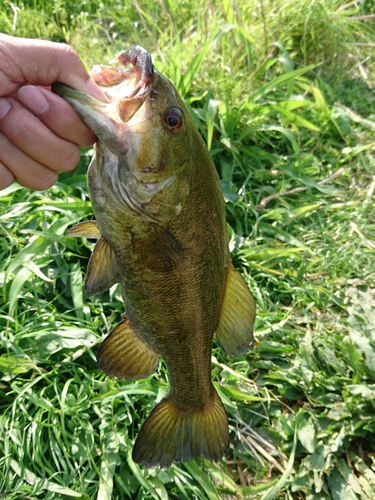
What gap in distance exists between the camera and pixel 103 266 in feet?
5.49

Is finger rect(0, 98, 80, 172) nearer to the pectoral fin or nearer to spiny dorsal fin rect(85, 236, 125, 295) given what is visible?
spiny dorsal fin rect(85, 236, 125, 295)

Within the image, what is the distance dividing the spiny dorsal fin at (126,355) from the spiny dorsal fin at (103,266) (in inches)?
11.8

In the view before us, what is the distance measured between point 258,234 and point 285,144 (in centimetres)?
99

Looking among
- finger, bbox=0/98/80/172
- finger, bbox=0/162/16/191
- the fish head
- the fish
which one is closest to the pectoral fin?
the fish

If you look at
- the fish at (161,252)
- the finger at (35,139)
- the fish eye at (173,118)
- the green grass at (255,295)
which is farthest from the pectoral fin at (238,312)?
the green grass at (255,295)

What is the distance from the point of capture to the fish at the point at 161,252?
1.49 m

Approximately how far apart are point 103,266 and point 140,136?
444 mm

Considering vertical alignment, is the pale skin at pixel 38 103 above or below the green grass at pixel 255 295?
above

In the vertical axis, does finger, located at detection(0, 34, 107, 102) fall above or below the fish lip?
above

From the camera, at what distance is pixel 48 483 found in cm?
237

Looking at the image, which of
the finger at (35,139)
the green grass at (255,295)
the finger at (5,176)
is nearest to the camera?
the finger at (35,139)

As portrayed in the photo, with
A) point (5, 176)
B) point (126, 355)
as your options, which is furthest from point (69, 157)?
point (126, 355)

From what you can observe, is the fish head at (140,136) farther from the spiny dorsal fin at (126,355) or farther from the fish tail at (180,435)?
the fish tail at (180,435)

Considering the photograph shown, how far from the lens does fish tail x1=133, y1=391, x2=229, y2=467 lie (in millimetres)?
2043
